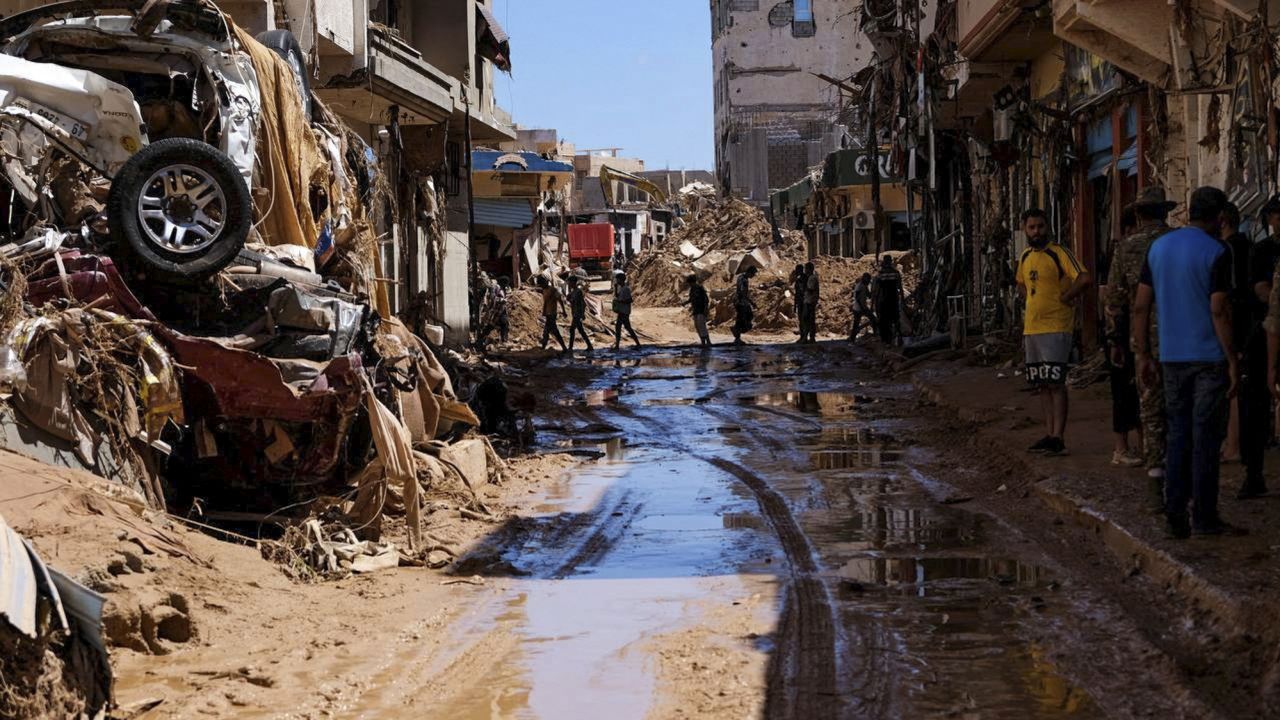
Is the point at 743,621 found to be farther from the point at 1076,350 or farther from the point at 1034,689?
the point at 1076,350

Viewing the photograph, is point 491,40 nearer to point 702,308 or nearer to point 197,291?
point 702,308

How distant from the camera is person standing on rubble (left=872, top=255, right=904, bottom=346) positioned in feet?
92.3

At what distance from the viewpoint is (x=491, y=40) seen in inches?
1239

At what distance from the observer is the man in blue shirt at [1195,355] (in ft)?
23.2

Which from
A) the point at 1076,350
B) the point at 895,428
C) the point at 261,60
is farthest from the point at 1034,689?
the point at 1076,350

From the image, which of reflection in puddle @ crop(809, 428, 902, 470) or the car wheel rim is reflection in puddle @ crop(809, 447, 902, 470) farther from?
the car wheel rim

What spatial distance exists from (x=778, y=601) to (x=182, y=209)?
15.8ft

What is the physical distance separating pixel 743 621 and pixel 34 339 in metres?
4.19

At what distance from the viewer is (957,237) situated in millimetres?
26328

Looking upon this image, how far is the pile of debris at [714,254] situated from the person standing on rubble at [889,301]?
16.3 metres

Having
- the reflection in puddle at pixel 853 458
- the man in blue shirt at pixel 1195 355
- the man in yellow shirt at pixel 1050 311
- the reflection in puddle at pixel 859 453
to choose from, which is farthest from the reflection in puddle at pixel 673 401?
the man in blue shirt at pixel 1195 355

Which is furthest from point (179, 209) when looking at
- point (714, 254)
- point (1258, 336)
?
point (714, 254)

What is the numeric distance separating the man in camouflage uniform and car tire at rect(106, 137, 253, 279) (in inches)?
219

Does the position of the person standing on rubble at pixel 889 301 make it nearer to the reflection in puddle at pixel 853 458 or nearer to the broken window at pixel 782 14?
the reflection in puddle at pixel 853 458
